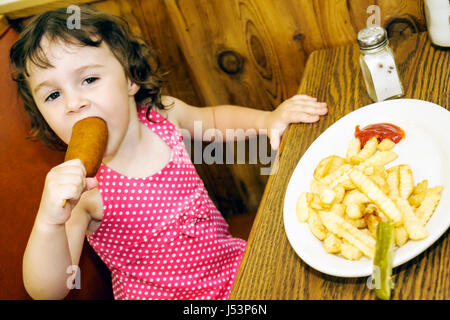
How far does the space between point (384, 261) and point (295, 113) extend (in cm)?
62

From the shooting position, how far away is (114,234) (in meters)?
1.49

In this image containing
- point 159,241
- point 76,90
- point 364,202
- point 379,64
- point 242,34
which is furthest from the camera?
point 242,34

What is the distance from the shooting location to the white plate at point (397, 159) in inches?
34.7

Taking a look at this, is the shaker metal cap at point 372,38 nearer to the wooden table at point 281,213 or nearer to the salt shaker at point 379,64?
the salt shaker at point 379,64

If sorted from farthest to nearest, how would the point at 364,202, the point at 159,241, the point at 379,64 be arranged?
the point at 159,241 < the point at 379,64 < the point at 364,202

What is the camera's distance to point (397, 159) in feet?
3.60

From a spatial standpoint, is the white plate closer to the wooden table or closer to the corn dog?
the wooden table

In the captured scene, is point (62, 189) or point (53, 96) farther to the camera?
point (53, 96)

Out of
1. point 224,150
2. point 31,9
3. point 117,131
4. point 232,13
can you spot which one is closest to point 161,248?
point 117,131

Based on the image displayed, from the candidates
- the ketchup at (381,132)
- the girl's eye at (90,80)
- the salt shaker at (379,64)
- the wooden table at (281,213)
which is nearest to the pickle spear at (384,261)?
the wooden table at (281,213)

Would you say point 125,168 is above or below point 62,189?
below

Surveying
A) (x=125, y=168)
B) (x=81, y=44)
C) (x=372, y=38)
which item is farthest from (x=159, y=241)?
(x=372, y=38)

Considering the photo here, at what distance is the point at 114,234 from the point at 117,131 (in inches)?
13.0

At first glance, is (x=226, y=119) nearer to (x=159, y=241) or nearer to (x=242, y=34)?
(x=242, y=34)
